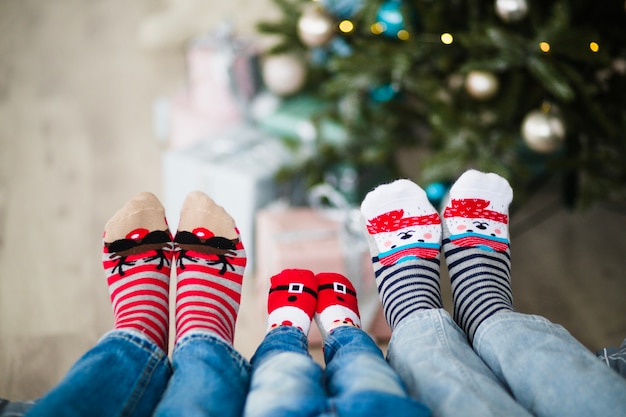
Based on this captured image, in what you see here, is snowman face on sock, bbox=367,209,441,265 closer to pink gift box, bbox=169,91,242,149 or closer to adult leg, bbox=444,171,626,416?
adult leg, bbox=444,171,626,416

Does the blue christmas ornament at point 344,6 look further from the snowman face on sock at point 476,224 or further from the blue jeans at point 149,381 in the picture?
the blue jeans at point 149,381

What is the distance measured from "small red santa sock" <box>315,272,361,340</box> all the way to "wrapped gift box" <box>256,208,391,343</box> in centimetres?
30

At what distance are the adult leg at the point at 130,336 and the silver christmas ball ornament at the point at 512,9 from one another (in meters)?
0.74

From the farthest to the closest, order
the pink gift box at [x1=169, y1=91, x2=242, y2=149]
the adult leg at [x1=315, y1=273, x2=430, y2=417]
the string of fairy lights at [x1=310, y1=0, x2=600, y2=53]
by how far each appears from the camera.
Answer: the pink gift box at [x1=169, y1=91, x2=242, y2=149] → the string of fairy lights at [x1=310, y1=0, x2=600, y2=53] → the adult leg at [x1=315, y1=273, x2=430, y2=417]

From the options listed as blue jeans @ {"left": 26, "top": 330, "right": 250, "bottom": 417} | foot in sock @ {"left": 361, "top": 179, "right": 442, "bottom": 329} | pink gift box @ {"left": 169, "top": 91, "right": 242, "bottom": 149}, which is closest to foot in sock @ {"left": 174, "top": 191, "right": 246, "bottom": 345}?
blue jeans @ {"left": 26, "top": 330, "right": 250, "bottom": 417}

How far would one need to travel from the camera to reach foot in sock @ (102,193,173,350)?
833 mm

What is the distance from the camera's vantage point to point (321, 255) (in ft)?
4.18

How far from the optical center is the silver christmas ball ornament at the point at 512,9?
112cm

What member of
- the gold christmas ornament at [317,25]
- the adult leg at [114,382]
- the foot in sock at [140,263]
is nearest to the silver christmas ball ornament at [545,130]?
the gold christmas ornament at [317,25]

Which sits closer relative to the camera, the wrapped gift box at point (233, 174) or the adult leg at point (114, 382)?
the adult leg at point (114, 382)

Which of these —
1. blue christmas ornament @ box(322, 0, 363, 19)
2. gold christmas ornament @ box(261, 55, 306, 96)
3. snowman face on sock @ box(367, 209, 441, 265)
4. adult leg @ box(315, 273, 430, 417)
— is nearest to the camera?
adult leg @ box(315, 273, 430, 417)

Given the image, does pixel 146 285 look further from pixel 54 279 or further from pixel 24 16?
pixel 24 16

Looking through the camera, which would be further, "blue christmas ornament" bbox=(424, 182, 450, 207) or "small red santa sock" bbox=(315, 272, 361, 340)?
"blue christmas ornament" bbox=(424, 182, 450, 207)

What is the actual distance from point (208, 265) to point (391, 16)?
2.36 ft
